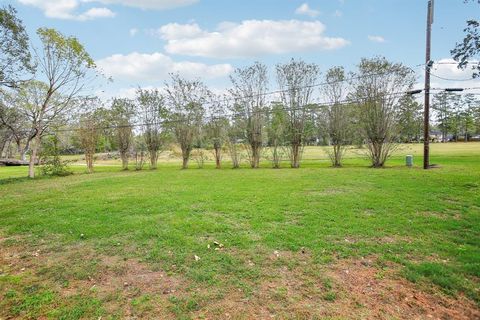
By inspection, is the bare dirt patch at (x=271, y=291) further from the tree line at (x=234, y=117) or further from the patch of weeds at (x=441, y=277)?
the tree line at (x=234, y=117)

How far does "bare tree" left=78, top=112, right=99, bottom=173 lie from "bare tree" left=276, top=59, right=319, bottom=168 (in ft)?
38.9

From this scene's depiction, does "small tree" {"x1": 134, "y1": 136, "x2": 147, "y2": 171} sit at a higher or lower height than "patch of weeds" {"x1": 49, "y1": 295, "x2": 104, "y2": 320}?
higher

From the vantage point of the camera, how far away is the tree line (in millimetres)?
14133

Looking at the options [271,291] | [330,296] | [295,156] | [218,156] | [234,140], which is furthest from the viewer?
[218,156]

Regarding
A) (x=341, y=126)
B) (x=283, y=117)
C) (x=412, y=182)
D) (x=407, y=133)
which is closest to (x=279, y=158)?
(x=283, y=117)

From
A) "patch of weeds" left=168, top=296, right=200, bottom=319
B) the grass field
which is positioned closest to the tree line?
the grass field

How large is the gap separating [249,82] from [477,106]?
33.8m

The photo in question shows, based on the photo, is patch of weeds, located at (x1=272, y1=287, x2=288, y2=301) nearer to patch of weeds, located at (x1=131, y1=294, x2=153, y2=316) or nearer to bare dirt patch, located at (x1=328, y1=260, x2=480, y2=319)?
bare dirt patch, located at (x1=328, y1=260, x2=480, y2=319)

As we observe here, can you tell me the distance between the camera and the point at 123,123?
1812 centimetres

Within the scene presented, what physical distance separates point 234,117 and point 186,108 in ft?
10.9

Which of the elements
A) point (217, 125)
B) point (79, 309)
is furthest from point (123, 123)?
point (79, 309)

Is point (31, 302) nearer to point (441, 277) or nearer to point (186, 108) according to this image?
point (441, 277)

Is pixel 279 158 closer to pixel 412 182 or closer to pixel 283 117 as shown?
pixel 283 117

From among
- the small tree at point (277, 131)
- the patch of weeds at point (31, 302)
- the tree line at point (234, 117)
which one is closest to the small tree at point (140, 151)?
the tree line at point (234, 117)
